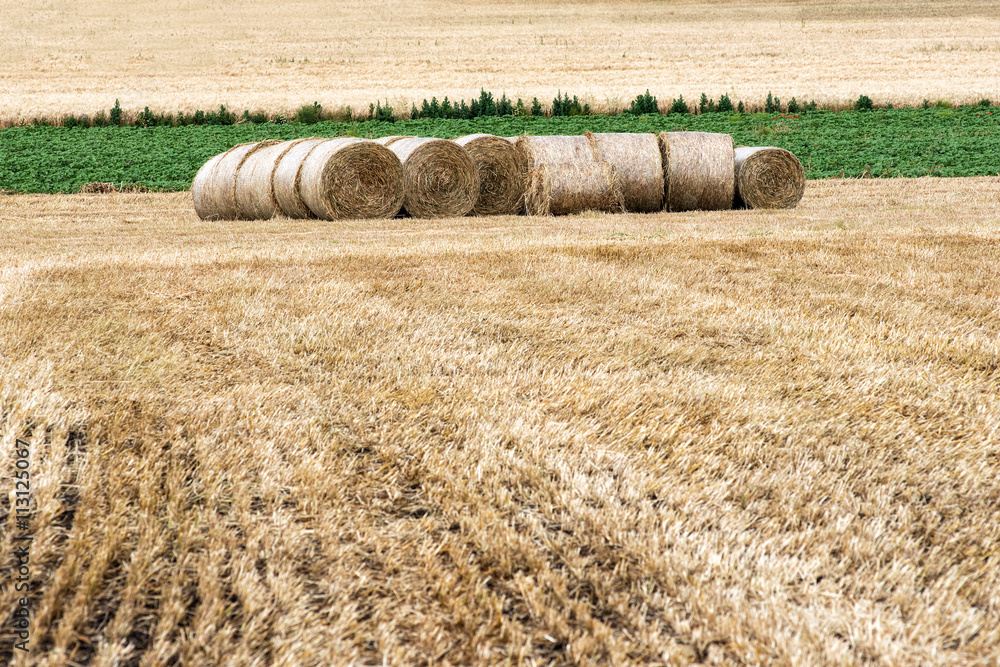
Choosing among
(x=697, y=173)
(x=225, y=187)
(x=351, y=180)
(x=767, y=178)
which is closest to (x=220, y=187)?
(x=225, y=187)

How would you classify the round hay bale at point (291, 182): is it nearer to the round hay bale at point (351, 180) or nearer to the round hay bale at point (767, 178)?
the round hay bale at point (351, 180)

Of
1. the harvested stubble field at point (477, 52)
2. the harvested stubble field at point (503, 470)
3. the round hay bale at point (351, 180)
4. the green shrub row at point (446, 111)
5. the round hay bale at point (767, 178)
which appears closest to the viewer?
the harvested stubble field at point (503, 470)

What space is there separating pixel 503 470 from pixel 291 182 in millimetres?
11240

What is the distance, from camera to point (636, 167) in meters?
14.1

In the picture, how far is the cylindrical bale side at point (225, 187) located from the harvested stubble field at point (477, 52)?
75.6ft

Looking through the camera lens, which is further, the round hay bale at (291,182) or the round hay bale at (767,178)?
the round hay bale at (767,178)

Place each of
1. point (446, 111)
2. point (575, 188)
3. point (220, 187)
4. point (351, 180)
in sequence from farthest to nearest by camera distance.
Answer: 1. point (446, 111)
2. point (220, 187)
3. point (575, 188)
4. point (351, 180)

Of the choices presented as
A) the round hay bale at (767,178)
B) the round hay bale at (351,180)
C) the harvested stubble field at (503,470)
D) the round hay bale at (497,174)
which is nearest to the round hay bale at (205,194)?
the round hay bale at (351,180)

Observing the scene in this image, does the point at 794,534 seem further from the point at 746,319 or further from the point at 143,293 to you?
the point at 143,293

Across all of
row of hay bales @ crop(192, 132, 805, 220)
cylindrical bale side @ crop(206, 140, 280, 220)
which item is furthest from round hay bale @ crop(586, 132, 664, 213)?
cylindrical bale side @ crop(206, 140, 280, 220)

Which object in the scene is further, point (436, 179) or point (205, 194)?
point (205, 194)

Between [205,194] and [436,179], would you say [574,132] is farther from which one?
[205,194]

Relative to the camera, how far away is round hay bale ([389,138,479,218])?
542 inches

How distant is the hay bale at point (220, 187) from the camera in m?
14.4
